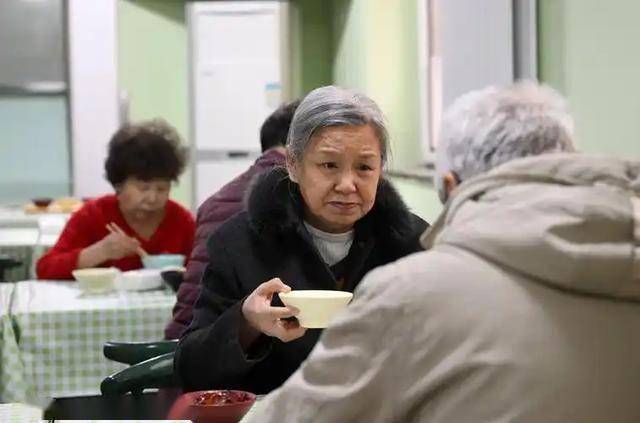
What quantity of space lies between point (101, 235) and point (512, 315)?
8.15 ft

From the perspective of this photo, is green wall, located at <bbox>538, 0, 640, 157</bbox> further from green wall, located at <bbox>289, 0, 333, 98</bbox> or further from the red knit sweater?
green wall, located at <bbox>289, 0, 333, 98</bbox>

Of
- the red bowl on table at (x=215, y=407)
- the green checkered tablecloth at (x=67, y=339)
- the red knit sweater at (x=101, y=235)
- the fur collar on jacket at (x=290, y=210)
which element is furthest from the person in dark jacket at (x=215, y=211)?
the red bowl on table at (x=215, y=407)

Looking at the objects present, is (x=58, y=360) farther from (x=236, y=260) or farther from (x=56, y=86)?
(x=56, y=86)

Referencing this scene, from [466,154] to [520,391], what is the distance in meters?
0.35

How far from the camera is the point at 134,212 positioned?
10.7 feet

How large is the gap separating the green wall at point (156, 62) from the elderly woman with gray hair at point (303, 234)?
4237 millimetres

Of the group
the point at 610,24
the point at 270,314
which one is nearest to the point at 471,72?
the point at 610,24

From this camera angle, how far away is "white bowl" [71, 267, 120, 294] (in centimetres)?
289

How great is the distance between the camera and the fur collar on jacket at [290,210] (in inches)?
70.7

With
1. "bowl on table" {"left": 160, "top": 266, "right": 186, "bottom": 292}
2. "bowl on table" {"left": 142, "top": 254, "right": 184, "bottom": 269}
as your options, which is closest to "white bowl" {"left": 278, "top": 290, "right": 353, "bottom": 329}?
"bowl on table" {"left": 160, "top": 266, "right": 186, "bottom": 292}

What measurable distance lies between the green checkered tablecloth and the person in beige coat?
5.84ft

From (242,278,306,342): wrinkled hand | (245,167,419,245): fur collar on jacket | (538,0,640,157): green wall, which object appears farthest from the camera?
(538,0,640,157): green wall

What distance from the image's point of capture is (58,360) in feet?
8.86

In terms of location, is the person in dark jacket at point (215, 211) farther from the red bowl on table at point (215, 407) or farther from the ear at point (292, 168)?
the red bowl on table at point (215, 407)
